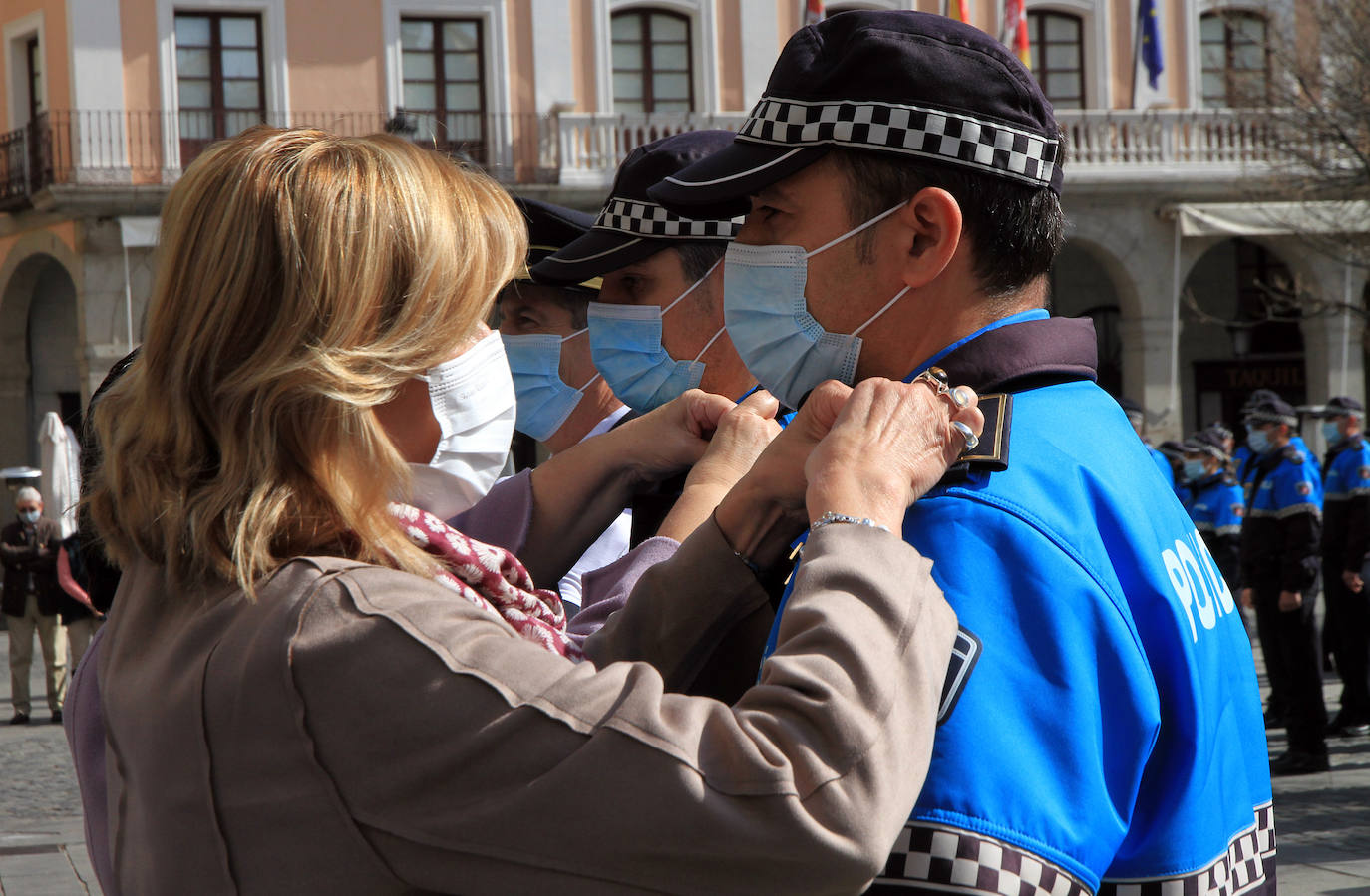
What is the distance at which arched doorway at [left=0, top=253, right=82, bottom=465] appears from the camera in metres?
23.3

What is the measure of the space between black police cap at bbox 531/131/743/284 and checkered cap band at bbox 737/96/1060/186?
118 cm

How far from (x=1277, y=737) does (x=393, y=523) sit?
930cm

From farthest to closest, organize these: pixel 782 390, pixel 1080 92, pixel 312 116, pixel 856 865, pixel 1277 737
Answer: pixel 1080 92
pixel 312 116
pixel 1277 737
pixel 782 390
pixel 856 865

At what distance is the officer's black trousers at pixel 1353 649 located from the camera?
10016 millimetres

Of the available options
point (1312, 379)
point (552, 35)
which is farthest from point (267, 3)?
point (1312, 379)

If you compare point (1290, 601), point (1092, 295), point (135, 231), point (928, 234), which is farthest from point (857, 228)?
point (1092, 295)

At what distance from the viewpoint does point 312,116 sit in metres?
21.4

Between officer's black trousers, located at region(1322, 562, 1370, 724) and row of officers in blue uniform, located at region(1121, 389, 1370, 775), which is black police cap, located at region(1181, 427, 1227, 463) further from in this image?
officer's black trousers, located at region(1322, 562, 1370, 724)

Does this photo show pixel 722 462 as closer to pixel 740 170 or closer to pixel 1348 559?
pixel 740 170

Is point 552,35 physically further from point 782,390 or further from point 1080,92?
point 782,390

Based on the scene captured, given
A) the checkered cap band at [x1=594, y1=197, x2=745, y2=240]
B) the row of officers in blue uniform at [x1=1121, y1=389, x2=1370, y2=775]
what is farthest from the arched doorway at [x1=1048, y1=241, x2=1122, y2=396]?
the checkered cap band at [x1=594, y1=197, x2=745, y2=240]

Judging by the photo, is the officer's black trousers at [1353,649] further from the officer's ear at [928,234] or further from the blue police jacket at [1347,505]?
the officer's ear at [928,234]

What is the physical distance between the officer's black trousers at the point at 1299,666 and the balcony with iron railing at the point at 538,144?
10.8m

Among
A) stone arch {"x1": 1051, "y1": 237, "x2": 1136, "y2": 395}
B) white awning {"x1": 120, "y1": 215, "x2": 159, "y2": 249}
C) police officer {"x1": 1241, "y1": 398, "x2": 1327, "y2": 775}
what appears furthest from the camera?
stone arch {"x1": 1051, "y1": 237, "x2": 1136, "y2": 395}
